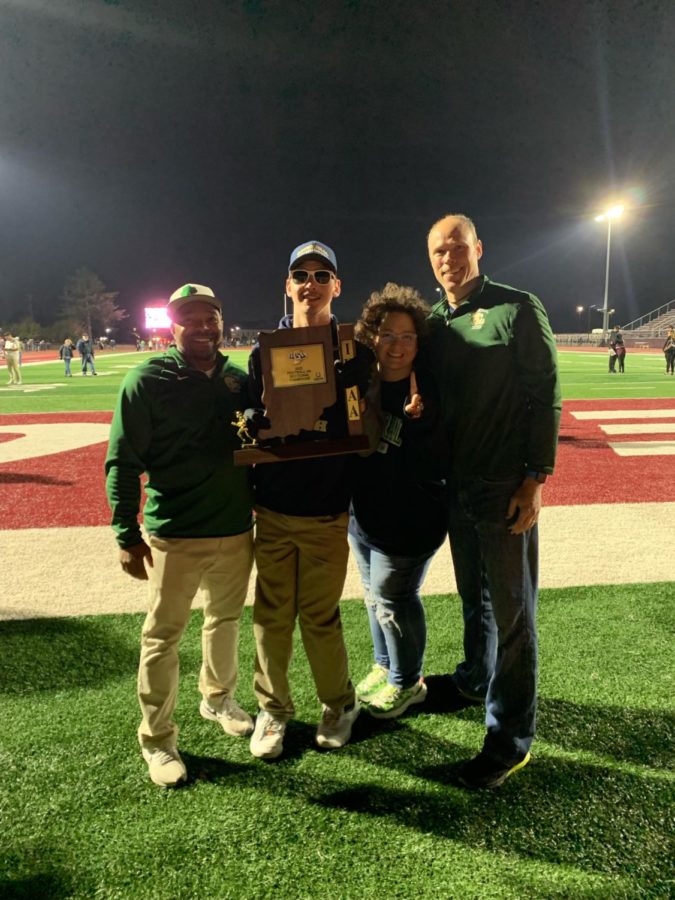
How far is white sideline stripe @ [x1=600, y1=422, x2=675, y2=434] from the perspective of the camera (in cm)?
1083

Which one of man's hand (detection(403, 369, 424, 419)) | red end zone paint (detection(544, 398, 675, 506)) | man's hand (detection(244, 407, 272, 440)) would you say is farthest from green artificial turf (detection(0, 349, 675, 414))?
man's hand (detection(403, 369, 424, 419))

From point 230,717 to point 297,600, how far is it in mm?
642

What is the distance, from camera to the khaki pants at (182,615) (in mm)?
2578

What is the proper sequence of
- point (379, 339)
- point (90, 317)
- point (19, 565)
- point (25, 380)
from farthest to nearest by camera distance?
point (90, 317) → point (25, 380) → point (19, 565) → point (379, 339)

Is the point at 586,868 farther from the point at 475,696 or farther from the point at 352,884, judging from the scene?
the point at 475,696

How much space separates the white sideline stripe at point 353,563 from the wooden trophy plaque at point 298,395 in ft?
6.61

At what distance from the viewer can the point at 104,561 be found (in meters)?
5.01

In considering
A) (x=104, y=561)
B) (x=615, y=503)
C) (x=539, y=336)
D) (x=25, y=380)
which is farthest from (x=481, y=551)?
(x=25, y=380)

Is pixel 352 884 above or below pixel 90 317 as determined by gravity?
below

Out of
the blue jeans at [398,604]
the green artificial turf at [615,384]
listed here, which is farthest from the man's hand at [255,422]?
the green artificial turf at [615,384]

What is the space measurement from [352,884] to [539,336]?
6.51 feet

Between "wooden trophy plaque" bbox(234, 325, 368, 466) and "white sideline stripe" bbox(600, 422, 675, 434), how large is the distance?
9.59 m

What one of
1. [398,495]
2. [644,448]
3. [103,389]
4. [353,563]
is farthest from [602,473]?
[103,389]

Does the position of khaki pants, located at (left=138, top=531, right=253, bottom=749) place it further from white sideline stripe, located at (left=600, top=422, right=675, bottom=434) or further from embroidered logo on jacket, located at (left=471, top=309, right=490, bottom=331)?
white sideline stripe, located at (left=600, top=422, right=675, bottom=434)
